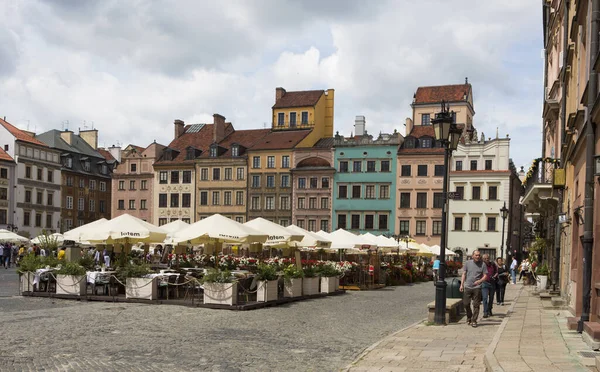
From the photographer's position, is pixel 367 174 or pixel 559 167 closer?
pixel 559 167

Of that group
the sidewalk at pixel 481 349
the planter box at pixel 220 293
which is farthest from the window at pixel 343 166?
the sidewalk at pixel 481 349

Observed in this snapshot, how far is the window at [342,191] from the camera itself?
2785 inches

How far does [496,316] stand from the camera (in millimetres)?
18547

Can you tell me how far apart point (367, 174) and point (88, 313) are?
5532cm

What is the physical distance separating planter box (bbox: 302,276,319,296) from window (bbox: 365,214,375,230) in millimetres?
45893

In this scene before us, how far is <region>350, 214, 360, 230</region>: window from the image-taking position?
70562 mm

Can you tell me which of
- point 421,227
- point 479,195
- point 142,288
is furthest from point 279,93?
point 142,288

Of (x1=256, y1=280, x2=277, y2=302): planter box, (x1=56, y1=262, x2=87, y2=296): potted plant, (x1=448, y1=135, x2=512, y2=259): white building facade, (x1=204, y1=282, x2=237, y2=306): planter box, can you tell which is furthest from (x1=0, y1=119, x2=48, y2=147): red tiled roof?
(x1=204, y1=282, x2=237, y2=306): planter box

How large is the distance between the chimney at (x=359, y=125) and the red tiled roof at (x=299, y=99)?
16.7 ft

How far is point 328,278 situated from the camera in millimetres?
25359

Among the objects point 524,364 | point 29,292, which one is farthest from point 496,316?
point 29,292

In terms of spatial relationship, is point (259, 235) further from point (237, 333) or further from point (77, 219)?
point (77, 219)

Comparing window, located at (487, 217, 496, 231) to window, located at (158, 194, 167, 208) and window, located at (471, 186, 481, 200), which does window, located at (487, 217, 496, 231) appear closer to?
window, located at (471, 186, 481, 200)

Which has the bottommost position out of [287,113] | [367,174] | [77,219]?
[77,219]
